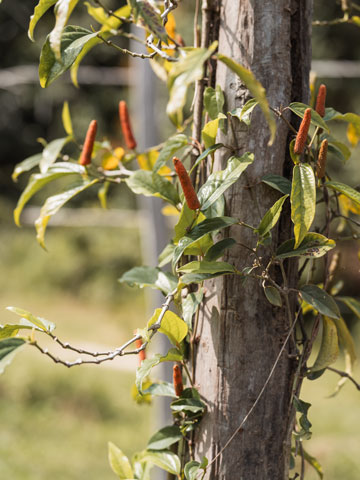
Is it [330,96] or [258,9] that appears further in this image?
[330,96]

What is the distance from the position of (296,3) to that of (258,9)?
0.18 feet

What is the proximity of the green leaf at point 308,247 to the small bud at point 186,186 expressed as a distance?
0.34ft

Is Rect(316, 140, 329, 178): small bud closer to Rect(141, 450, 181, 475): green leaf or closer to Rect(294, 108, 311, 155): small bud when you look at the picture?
Rect(294, 108, 311, 155): small bud

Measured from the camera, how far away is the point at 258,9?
24.0 inches

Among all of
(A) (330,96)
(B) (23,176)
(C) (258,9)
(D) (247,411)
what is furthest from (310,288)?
(B) (23,176)

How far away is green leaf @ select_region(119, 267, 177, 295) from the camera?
70 centimetres

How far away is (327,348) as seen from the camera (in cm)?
64

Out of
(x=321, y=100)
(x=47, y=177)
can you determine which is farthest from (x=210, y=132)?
(x=47, y=177)

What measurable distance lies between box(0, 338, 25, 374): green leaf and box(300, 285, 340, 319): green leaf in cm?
30

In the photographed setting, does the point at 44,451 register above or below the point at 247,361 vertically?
below

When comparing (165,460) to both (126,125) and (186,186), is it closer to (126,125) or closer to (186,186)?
(186,186)

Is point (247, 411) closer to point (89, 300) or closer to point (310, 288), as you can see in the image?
point (310, 288)

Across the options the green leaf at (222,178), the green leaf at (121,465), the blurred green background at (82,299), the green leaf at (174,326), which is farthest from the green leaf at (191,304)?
the blurred green background at (82,299)

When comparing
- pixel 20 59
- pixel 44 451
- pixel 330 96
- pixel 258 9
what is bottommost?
pixel 44 451
